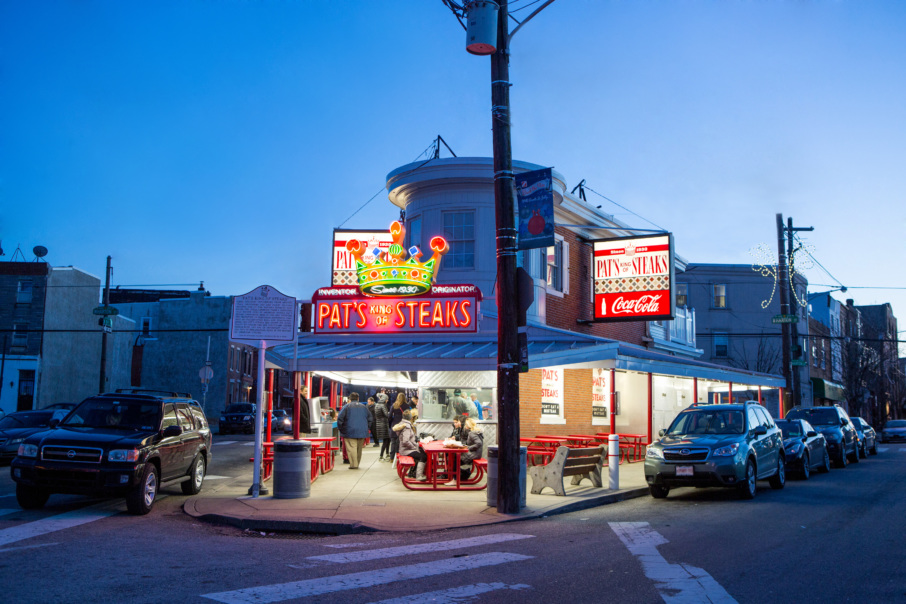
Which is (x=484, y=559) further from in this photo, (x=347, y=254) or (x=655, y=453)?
(x=347, y=254)

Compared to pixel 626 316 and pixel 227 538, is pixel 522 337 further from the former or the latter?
pixel 626 316

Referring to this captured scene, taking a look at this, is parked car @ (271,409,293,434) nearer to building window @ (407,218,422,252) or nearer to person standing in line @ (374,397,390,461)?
person standing in line @ (374,397,390,461)

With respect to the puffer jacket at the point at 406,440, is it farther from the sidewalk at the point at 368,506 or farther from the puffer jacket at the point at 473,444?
the puffer jacket at the point at 473,444

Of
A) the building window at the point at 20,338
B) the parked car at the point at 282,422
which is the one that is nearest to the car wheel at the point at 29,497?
the parked car at the point at 282,422

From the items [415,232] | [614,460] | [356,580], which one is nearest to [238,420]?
[415,232]

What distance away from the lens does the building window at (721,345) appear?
45.7 m

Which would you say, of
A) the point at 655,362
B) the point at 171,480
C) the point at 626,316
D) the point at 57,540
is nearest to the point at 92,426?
the point at 171,480

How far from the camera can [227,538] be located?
9539 millimetres

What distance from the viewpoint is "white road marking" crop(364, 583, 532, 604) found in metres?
6.21

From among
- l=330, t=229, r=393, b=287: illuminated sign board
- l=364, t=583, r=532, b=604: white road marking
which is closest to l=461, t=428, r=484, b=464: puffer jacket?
l=330, t=229, r=393, b=287: illuminated sign board

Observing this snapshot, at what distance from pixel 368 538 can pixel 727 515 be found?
544 centimetres

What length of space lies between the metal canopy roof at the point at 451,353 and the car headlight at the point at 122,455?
12.9ft

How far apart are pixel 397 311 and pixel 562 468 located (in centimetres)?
558

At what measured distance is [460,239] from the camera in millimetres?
19875
